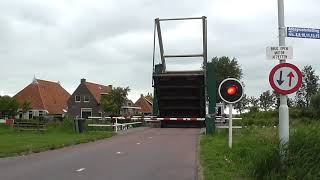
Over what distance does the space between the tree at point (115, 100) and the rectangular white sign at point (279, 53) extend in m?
75.4

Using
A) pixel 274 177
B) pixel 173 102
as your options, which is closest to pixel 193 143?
pixel 173 102

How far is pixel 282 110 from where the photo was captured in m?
11.3

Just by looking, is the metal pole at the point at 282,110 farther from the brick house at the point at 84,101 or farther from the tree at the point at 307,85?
the tree at the point at 307,85

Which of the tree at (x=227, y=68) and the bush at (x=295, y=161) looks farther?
the tree at (x=227, y=68)

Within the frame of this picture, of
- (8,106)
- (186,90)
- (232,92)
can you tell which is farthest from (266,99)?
(232,92)

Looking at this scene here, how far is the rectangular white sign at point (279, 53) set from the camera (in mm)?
11438

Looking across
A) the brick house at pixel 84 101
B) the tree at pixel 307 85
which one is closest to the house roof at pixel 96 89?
the brick house at pixel 84 101

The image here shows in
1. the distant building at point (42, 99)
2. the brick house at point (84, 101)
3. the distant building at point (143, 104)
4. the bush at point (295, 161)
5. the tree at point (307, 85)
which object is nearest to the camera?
the bush at point (295, 161)

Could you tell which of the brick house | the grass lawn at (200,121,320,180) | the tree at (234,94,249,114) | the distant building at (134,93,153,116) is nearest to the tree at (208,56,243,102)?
the tree at (234,94,249,114)

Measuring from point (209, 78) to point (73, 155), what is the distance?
12.5m

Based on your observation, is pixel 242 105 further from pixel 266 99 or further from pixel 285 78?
pixel 285 78

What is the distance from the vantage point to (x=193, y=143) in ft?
72.0

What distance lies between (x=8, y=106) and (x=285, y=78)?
78756mm

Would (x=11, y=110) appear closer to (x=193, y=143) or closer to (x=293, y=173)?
(x=193, y=143)
